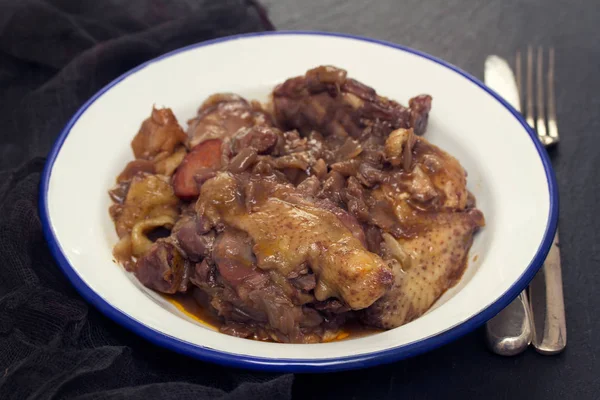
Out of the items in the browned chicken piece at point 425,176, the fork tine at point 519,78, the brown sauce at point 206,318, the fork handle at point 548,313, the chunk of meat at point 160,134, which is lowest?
the brown sauce at point 206,318

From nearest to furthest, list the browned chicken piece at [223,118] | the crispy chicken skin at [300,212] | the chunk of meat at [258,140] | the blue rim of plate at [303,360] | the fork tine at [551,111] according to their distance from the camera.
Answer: the blue rim of plate at [303,360], the crispy chicken skin at [300,212], the chunk of meat at [258,140], the browned chicken piece at [223,118], the fork tine at [551,111]

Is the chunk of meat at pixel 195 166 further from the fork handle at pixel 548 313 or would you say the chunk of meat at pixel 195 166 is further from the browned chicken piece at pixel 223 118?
the fork handle at pixel 548 313

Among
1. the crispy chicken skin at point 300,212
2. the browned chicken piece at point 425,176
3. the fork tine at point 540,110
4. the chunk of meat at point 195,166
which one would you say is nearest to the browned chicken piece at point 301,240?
the crispy chicken skin at point 300,212

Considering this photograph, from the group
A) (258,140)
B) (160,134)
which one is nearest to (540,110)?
(258,140)

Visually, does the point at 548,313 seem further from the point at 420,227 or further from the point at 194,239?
the point at 194,239

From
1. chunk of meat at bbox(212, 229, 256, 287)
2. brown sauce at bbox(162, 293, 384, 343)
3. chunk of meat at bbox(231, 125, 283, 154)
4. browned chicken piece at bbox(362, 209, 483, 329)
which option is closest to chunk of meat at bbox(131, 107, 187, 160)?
chunk of meat at bbox(231, 125, 283, 154)

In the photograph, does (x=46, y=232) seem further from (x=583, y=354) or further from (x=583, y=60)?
(x=583, y=60)

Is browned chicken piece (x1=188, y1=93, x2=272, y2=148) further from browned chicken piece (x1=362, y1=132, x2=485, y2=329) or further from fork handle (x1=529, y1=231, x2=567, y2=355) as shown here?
fork handle (x1=529, y1=231, x2=567, y2=355)
